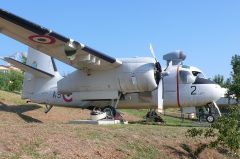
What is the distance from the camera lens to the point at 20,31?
17.5 m

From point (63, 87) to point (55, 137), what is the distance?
394 inches

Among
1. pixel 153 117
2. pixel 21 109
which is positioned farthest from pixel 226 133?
pixel 21 109

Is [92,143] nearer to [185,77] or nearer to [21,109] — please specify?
[185,77]

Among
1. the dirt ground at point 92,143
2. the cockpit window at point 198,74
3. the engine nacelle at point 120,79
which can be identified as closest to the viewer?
the dirt ground at point 92,143

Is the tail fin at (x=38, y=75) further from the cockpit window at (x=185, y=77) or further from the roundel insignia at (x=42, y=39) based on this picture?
the cockpit window at (x=185, y=77)

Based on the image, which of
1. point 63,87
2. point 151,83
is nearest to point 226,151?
point 151,83

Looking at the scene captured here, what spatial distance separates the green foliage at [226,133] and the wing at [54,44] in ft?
21.2

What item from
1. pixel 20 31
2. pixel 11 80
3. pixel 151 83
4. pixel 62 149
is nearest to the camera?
pixel 62 149

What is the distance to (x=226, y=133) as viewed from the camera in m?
12.9

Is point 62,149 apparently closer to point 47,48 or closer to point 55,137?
point 55,137

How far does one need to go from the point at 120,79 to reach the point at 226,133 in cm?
719

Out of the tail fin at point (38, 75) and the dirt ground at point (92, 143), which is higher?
the tail fin at point (38, 75)

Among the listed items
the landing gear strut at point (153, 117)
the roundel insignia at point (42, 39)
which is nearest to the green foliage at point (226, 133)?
the roundel insignia at point (42, 39)

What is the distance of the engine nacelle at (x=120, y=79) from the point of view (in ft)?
61.4
